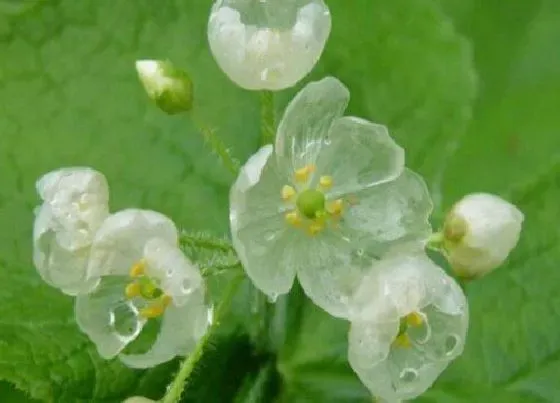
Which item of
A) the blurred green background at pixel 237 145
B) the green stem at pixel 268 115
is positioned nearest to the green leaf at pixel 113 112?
the blurred green background at pixel 237 145

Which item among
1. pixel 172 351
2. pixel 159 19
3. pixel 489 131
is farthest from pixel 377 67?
pixel 172 351

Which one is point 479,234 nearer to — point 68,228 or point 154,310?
point 154,310

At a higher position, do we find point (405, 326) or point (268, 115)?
point (268, 115)

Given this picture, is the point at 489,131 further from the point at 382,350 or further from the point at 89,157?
the point at 382,350

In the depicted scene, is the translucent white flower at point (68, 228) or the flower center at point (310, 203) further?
the flower center at point (310, 203)

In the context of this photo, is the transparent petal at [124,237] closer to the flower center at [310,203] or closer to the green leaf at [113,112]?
the flower center at [310,203]

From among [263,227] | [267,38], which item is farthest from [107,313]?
[267,38]

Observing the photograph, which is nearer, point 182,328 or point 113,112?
point 182,328
